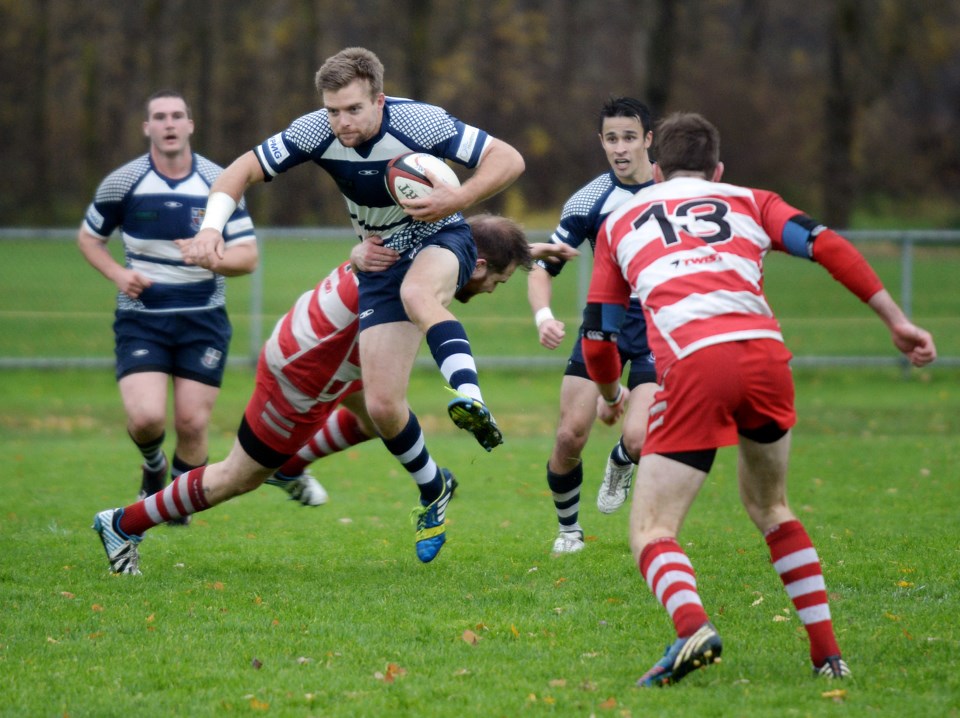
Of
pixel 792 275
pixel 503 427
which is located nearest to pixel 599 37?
pixel 792 275

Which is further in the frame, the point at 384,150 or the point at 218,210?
the point at 384,150

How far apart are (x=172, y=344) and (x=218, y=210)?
83.4 inches

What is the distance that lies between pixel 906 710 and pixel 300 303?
3469 mm

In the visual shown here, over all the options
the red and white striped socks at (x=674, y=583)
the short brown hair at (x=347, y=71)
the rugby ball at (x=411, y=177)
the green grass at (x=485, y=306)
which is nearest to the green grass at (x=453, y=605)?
the red and white striped socks at (x=674, y=583)

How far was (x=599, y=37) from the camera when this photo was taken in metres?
50.3

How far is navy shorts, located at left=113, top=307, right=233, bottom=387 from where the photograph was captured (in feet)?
25.5

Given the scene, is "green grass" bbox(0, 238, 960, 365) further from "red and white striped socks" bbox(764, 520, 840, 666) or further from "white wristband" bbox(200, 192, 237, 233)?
"red and white striped socks" bbox(764, 520, 840, 666)

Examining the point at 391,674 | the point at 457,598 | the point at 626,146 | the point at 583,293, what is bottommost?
the point at 583,293

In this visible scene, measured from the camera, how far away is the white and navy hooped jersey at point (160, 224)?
25.7ft

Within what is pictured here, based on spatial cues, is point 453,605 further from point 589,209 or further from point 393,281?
point 589,209

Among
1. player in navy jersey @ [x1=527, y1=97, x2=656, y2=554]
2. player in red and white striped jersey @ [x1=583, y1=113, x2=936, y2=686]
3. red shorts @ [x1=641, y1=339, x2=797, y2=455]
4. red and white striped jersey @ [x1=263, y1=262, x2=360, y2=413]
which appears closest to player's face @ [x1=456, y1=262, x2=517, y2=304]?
player in navy jersey @ [x1=527, y1=97, x2=656, y2=554]

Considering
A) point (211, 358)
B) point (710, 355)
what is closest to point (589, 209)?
point (211, 358)

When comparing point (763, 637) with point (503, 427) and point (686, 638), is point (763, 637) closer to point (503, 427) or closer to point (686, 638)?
point (686, 638)

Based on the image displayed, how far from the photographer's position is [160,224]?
7.84 metres
